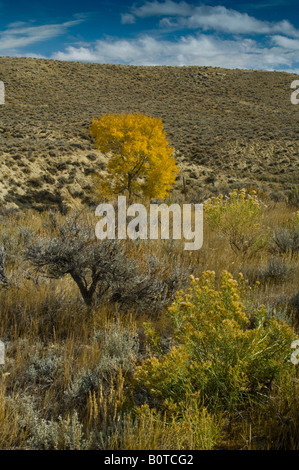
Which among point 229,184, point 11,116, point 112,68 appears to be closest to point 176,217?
point 229,184

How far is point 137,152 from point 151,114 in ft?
98.8

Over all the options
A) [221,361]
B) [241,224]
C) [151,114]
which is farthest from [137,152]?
[151,114]

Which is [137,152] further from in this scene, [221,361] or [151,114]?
[151,114]

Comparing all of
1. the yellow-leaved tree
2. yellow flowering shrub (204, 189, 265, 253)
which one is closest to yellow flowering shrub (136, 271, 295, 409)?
yellow flowering shrub (204, 189, 265, 253)

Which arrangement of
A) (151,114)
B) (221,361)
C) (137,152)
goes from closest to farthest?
1. (221,361)
2. (137,152)
3. (151,114)

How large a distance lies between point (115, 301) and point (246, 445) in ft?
7.37

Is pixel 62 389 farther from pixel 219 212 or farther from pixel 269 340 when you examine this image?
pixel 219 212

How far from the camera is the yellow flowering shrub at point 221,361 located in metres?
2.12

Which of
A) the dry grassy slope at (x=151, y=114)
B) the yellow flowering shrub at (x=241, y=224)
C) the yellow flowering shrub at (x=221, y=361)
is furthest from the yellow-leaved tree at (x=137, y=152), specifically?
the yellow flowering shrub at (x=221, y=361)

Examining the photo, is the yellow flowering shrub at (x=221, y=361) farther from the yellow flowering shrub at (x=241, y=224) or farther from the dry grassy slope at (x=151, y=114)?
the dry grassy slope at (x=151, y=114)

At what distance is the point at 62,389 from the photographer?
99.8 inches

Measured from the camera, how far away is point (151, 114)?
167 ft

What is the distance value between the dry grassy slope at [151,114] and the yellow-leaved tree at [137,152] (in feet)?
10.0

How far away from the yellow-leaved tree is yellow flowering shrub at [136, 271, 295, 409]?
2112 centimetres
